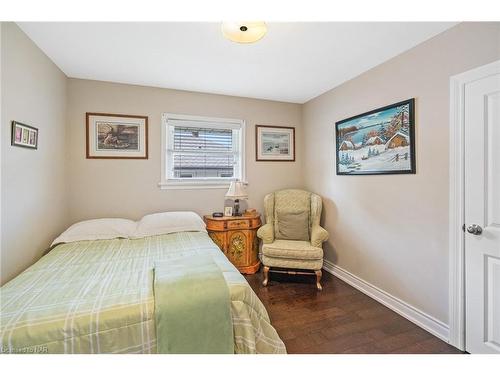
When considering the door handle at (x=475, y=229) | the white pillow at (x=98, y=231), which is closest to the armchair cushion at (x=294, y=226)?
the door handle at (x=475, y=229)

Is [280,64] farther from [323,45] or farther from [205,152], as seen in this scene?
[205,152]

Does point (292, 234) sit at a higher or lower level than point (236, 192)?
lower

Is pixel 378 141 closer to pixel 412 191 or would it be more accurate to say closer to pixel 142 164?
pixel 412 191

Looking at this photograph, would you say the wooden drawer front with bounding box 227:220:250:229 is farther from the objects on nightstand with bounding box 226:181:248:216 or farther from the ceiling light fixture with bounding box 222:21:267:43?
the ceiling light fixture with bounding box 222:21:267:43

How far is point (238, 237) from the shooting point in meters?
2.98

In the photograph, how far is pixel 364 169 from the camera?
8.26 feet

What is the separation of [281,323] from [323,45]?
247 cm

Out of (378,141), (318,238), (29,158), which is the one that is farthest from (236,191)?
(29,158)

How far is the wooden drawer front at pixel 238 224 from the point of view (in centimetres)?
293

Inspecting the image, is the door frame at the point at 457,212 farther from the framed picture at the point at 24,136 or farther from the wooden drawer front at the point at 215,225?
the framed picture at the point at 24,136

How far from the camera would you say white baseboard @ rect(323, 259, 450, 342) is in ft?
5.97

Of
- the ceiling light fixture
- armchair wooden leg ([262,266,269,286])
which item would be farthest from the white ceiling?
armchair wooden leg ([262,266,269,286])

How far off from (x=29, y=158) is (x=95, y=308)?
1.55 m

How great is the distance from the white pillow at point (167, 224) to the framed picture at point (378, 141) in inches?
75.7
